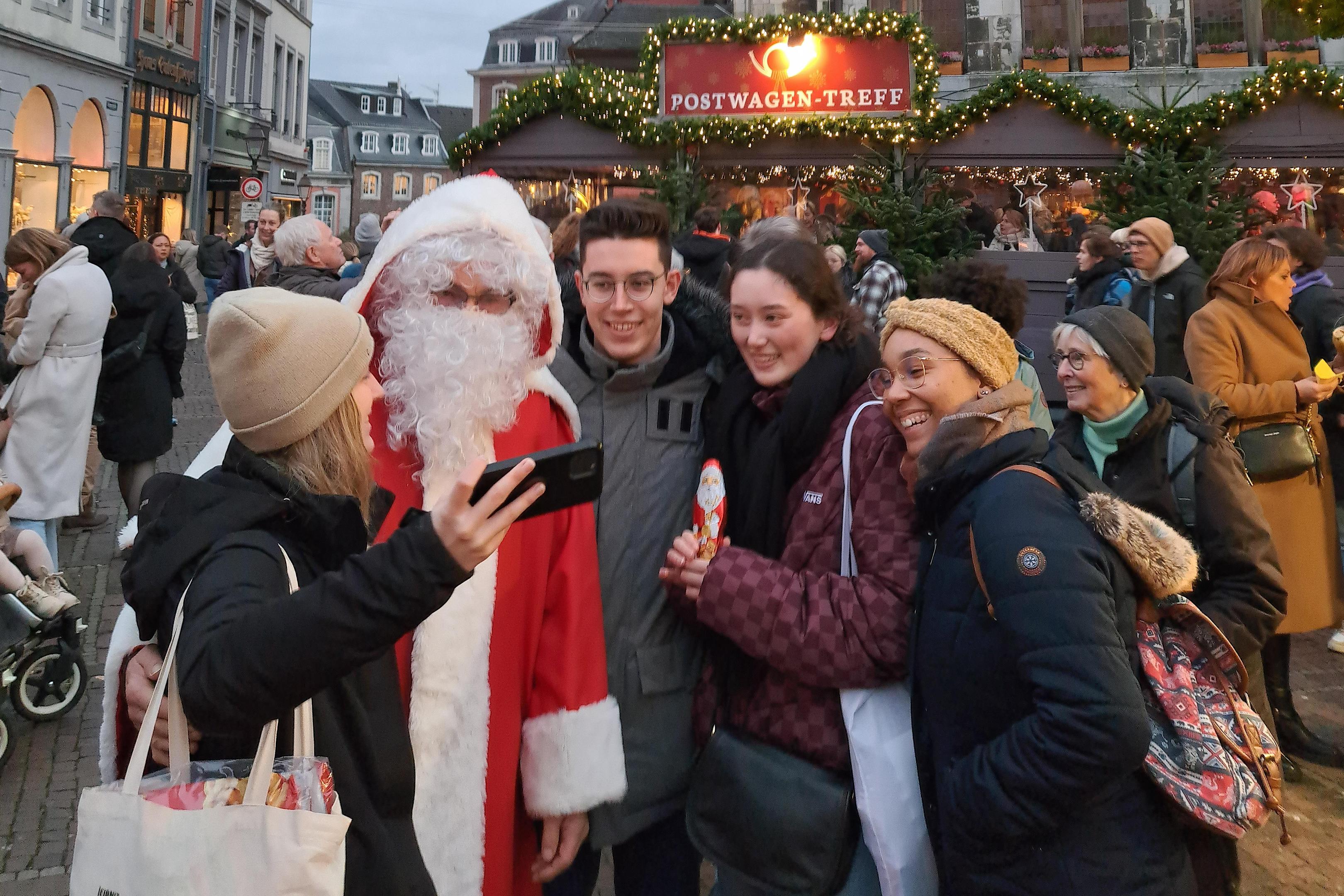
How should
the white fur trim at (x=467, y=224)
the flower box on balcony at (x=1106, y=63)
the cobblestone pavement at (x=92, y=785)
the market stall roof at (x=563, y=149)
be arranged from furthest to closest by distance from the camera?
the flower box on balcony at (x=1106, y=63) < the market stall roof at (x=563, y=149) < the cobblestone pavement at (x=92, y=785) < the white fur trim at (x=467, y=224)

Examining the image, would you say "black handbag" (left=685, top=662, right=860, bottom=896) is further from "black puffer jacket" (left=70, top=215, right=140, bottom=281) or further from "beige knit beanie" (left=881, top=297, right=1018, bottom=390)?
"black puffer jacket" (left=70, top=215, right=140, bottom=281)

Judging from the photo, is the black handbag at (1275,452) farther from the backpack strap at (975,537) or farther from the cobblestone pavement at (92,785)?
the backpack strap at (975,537)

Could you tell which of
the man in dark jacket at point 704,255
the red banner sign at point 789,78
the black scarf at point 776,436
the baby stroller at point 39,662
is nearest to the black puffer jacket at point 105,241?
the baby stroller at point 39,662

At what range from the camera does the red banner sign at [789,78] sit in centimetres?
1189

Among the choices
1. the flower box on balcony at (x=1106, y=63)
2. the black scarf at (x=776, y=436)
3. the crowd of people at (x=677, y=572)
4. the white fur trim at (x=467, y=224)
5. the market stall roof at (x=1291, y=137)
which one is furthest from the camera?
the flower box on balcony at (x=1106, y=63)

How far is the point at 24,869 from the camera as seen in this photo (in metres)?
3.44

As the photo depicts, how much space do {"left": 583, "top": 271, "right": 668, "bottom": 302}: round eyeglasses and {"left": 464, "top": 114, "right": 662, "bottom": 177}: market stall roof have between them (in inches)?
426

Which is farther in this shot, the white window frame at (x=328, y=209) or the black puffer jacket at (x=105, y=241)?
the white window frame at (x=328, y=209)

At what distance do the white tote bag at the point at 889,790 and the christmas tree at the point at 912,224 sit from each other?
913 cm

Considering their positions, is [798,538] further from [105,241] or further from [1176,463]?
[105,241]

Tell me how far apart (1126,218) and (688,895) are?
10590 mm

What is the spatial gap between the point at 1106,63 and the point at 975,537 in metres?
14.3

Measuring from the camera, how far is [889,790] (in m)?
2.00

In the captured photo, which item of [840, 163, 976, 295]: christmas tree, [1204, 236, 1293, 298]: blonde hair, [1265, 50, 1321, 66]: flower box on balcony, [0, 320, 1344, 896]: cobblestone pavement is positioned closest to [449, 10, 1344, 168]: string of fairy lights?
[840, 163, 976, 295]: christmas tree
